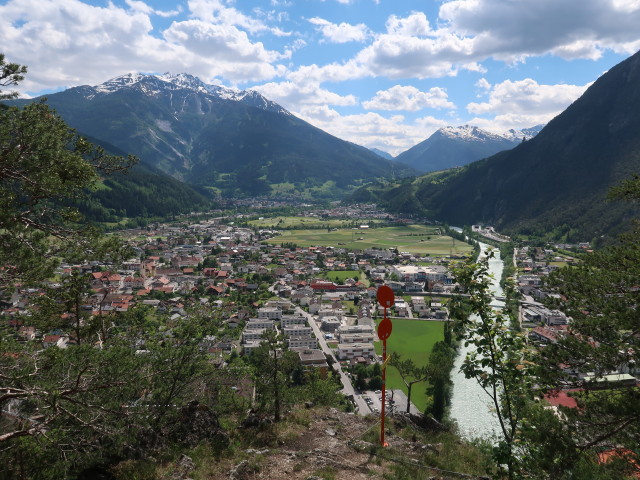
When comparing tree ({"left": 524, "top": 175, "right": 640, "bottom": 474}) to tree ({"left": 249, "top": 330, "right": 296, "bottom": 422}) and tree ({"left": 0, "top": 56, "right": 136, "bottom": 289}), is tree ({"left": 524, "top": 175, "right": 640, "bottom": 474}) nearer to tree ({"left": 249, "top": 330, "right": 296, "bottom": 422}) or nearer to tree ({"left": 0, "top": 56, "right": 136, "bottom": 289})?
tree ({"left": 249, "top": 330, "right": 296, "bottom": 422})

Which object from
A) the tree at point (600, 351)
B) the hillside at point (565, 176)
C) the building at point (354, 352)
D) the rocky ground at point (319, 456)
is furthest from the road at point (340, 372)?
the hillside at point (565, 176)

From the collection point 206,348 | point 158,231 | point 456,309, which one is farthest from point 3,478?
point 158,231

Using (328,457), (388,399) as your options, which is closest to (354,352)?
(388,399)

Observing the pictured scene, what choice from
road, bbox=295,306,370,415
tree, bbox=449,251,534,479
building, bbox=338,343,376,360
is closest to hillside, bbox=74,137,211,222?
road, bbox=295,306,370,415

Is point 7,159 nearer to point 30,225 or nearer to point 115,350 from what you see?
point 30,225

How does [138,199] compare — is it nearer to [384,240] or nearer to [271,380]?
[384,240]

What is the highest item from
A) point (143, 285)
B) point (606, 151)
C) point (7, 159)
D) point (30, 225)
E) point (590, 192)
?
point (606, 151)
